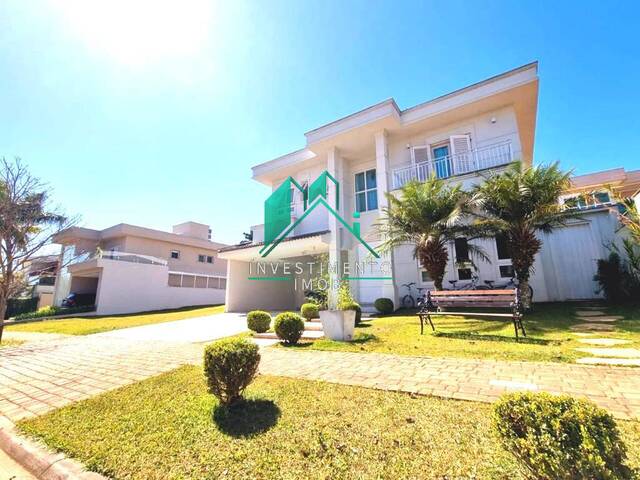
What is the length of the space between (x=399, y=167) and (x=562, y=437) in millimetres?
14269

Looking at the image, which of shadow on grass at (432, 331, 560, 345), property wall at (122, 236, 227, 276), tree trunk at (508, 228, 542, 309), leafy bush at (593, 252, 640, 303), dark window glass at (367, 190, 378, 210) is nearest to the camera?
shadow on grass at (432, 331, 560, 345)

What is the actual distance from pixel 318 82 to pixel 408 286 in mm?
9625

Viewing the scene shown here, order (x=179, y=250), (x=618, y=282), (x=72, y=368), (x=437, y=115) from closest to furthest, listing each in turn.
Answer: (x=72, y=368), (x=618, y=282), (x=437, y=115), (x=179, y=250)

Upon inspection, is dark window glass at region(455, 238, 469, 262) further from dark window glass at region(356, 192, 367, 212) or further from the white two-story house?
dark window glass at region(356, 192, 367, 212)

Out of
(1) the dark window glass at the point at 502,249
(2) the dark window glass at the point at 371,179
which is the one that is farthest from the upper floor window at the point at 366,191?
(1) the dark window glass at the point at 502,249

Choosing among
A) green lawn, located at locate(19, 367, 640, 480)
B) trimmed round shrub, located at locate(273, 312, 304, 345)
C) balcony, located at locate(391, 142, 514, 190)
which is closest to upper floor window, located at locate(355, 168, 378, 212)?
balcony, located at locate(391, 142, 514, 190)

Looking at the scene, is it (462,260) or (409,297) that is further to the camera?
(409,297)

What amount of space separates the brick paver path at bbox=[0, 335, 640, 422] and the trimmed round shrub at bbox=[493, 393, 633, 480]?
149 cm

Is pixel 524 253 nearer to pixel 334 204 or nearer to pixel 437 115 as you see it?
pixel 437 115

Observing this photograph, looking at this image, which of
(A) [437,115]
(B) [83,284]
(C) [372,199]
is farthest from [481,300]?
(B) [83,284]

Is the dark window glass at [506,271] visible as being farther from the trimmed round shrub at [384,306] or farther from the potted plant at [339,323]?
the potted plant at [339,323]

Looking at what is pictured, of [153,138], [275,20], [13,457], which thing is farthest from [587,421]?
[153,138]

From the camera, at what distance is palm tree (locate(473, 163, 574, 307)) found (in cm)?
868

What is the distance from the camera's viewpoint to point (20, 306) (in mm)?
23922
